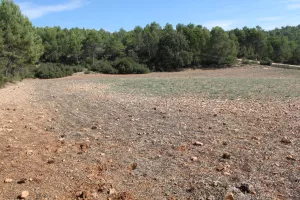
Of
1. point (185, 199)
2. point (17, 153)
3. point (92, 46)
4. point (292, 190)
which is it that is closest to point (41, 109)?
point (17, 153)

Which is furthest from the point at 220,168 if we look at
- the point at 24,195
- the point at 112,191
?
the point at 24,195

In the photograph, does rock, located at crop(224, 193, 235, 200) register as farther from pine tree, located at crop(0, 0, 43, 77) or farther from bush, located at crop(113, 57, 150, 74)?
bush, located at crop(113, 57, 150, 74)

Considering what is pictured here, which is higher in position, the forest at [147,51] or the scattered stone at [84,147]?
the forest at [147,51]

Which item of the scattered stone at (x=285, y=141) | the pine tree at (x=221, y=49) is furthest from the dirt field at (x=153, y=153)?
the pine tree at (x=221, y=49)

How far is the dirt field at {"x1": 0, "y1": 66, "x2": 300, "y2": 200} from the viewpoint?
4285 millimetres

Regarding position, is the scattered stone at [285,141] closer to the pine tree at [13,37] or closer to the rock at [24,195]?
the rock at [24,195]

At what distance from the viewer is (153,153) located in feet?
19.3

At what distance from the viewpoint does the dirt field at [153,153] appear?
429 centimetres

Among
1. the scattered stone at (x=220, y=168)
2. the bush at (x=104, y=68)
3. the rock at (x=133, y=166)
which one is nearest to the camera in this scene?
the scattered stone at (x=220, y=168)

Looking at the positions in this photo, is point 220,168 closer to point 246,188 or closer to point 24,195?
point 246,188

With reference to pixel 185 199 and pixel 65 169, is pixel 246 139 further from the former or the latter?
pixel 65 169

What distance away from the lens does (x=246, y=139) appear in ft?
21.4

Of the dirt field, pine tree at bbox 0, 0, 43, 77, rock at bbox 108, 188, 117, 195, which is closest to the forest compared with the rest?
pine tree at bbox 0, 0, 43, 77

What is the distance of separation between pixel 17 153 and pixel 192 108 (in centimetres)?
629
